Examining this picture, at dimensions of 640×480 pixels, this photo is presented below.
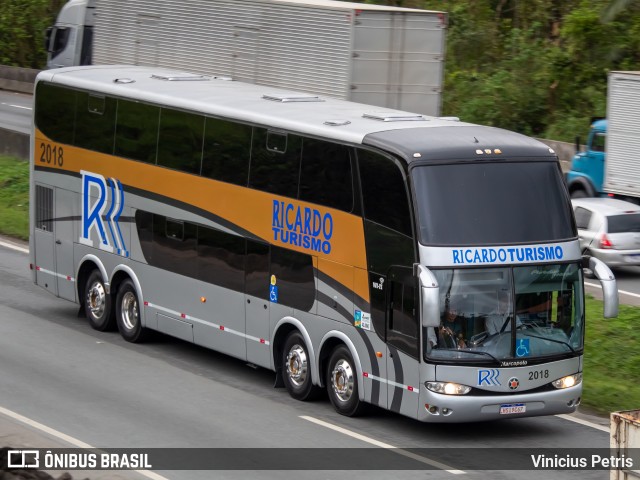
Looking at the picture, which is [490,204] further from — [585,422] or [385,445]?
[585,422]

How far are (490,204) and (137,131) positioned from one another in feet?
22.7

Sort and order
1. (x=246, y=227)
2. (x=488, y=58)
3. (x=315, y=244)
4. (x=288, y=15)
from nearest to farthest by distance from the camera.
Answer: (x=315, y=244)
(x=246, y=227)
(x=288, y=15)
(x=488, y=58)

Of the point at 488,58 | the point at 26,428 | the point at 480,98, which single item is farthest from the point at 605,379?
the point at 488,58

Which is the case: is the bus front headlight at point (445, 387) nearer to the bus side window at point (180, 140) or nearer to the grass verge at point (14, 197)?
the bus side window at point (180, 140)

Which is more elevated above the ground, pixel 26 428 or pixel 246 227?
pixel 246 227

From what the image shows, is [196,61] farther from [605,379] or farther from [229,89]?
[605,379]

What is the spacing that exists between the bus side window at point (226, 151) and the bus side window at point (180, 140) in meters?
0.19

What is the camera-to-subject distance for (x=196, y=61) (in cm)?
2256

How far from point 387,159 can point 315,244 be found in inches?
66.3

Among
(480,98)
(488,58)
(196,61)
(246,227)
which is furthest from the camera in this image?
(488,58)

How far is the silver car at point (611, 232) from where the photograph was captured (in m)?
27.0

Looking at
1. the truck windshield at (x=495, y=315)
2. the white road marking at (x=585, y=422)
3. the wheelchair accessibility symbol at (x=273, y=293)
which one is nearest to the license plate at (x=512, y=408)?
the truck windshield at (x=495, y=315)

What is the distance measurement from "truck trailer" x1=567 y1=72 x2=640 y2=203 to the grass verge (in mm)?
14281

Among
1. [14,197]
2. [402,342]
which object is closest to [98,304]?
[402,342]
